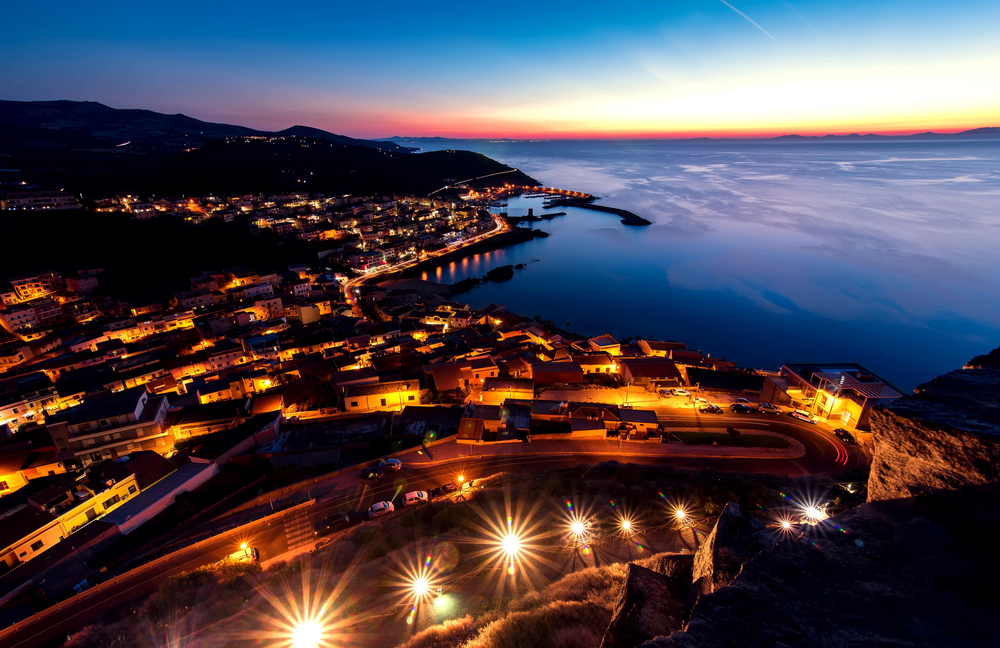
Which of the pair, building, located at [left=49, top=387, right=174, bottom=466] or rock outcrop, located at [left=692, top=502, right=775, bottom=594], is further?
building, located at [left=49, top=387, right=174, bottom=466]

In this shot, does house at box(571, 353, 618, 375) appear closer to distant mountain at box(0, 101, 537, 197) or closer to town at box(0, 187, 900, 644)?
town at box(0, 187, 900, 644)

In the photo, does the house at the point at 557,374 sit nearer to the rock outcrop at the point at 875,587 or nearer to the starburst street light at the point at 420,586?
the starburst street light at the point at 420,586

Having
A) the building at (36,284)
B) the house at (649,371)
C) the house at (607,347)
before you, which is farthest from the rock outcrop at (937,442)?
the building at (36,284)

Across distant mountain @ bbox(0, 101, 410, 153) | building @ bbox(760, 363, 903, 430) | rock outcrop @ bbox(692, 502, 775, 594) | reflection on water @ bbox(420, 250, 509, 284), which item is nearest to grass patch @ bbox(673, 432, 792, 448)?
building @ bbox(760, 363, 903, 430)

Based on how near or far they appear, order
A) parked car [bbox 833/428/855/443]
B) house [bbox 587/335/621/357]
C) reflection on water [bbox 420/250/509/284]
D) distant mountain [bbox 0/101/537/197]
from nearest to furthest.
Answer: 1. parked car [bbox 833/428/855/443]
2. house [bbox 587/335/621/357]
3. reflection on water [bbox 420/250/509/284]
4. distant mountain [bbox 0/101/537/197]

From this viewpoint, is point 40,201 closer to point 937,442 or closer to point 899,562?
point 899,562

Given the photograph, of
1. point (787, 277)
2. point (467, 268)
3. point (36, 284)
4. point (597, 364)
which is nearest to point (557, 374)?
point (597, 364)

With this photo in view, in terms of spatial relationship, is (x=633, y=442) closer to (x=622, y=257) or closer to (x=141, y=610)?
(x=141, y=610)
